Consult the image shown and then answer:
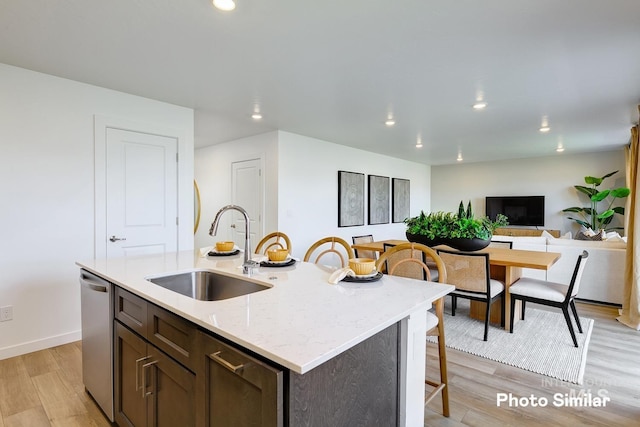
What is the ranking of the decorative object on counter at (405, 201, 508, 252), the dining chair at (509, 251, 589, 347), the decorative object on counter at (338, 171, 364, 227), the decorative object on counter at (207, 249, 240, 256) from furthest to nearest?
the decorative object on counter at (338, 171, 364, 227)
the decorative object on counter at (405, 201, 508, 252)
the dining chair at (509, 251, 589, 347)
the decorative object on counter at (207, 249, 240, 256)

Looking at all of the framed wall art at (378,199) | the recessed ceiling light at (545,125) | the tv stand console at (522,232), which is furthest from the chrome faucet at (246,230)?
the tv stand console at (522,232)

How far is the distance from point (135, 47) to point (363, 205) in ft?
15.9

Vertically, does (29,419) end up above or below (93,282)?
below

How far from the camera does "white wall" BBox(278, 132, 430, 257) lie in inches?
199

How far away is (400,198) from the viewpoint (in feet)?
25.6

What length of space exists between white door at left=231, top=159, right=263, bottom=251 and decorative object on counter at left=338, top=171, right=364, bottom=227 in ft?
5.01

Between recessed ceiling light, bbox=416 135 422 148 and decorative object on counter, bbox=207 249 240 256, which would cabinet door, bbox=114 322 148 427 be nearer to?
decorative object on counter, bbox=207 249 240 256

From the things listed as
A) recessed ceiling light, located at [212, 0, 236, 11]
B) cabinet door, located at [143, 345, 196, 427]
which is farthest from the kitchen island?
recessed ceiling light, located at [212, 0, 236, 11]

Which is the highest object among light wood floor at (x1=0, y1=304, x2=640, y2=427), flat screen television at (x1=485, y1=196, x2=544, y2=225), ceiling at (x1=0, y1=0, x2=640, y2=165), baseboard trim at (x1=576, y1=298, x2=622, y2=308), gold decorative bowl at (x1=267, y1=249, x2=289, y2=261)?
ceiling at (x1=0, y1=0, x2=640, y2=165)

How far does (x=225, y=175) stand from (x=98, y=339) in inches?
169

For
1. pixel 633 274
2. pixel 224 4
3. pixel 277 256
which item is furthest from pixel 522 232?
pixel 224 4

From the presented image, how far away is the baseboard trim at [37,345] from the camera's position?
2.73 meters

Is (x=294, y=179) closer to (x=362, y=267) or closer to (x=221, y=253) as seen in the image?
(x=221, y=253)

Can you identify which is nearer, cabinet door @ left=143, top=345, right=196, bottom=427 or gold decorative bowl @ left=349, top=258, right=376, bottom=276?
cabinet door @ left=143, top=345, right=196, bottom=427
